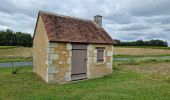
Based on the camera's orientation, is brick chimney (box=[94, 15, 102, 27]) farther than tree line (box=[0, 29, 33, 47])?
No

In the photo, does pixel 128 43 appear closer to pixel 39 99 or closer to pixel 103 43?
pixel 103 43

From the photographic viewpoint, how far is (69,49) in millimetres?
11359

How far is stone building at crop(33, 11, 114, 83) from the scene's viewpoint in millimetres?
10688

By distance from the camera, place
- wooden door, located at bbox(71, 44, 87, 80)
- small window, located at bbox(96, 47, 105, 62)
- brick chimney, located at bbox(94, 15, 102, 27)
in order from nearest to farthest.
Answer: wooden door, located at bbox(71, 44, 87, 80), small window, located at bbox(96, 47, 105, 62), brick chimney, located at bbox(94, 15, 102, 27)

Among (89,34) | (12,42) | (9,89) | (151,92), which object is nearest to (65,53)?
(89,34)

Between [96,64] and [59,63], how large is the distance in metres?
3.23

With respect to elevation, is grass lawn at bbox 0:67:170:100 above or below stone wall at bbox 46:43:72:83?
below

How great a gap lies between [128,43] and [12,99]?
89606 mm

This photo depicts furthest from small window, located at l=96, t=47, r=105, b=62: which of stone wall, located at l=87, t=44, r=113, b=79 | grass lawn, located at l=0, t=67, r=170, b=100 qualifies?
grass lawn, located at l=0, t=67, r=170, b=100

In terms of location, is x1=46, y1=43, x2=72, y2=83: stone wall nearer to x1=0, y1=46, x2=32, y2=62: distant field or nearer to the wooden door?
the wooden door

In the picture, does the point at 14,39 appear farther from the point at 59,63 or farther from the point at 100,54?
the point at 59,63

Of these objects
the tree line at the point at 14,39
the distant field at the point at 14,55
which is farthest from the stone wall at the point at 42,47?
the tree line at the point at 14,39

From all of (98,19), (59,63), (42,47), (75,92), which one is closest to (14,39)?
(98,19)

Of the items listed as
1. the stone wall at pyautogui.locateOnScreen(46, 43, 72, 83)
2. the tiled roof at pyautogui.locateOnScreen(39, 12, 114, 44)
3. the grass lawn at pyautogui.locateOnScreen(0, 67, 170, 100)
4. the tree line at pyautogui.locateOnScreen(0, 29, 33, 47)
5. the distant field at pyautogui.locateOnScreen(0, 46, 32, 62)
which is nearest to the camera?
the grass lawn at pyautogui.locateOnScreen(0, 67, 170, 100)
